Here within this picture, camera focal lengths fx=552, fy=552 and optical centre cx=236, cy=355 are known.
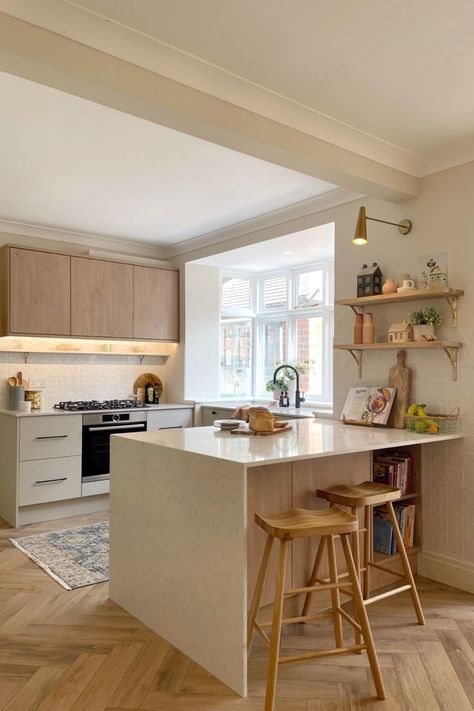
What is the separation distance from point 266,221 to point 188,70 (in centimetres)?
237

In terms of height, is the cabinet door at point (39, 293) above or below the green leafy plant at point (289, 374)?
above

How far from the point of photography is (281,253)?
206 inches

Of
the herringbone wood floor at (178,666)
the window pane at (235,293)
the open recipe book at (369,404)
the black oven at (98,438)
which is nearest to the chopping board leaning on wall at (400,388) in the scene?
the open recipe book at (369,404)

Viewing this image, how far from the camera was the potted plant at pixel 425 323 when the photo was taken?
128 inches

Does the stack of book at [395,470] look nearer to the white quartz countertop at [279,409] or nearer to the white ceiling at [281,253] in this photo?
the white quartz countertop at [279,409]

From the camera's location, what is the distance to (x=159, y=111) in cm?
235

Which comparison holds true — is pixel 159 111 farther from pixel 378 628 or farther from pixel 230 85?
pixel 378 628

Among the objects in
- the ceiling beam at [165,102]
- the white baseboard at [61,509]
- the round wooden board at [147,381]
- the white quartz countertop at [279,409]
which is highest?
the ceiling beam at [165,102]

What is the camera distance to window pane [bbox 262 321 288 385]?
5.92 meters

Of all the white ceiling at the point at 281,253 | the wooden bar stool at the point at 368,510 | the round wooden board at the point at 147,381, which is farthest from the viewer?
the round wooden board at the point at 147,381

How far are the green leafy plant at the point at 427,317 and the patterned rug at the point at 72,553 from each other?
242 centimetres

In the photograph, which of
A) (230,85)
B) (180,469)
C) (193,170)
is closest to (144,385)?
(193,170)

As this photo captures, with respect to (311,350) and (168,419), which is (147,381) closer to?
(168,419)

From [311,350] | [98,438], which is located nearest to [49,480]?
[98,438]
